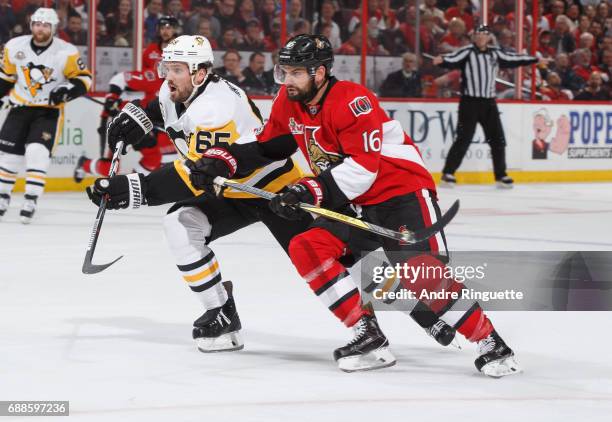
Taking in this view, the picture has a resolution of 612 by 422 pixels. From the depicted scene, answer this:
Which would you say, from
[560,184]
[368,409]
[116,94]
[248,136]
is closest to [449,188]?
[560,184]

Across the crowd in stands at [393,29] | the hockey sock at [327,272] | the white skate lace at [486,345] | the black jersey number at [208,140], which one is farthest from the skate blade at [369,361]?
the crowd in stands at [393,29]

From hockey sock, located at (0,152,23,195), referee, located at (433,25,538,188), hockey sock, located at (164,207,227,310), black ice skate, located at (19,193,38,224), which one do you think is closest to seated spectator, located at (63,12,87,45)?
hockey sock, located at (0,152,23,195)

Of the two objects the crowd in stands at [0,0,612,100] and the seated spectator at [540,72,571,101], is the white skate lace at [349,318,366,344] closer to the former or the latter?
the crowd in stands at [0,0,612,100]

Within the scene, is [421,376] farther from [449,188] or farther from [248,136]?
[449,188]

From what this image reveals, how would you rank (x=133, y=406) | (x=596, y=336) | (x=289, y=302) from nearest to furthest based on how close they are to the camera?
(x=133, y=406) → (x=596, y=336) → (x=289, y=302)

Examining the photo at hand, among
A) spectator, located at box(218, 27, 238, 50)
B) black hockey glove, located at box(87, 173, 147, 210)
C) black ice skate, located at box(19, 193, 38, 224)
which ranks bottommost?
black ice skate, located at box(19, 193, 38, 224)

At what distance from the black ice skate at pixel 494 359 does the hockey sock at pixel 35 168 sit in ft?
16.0

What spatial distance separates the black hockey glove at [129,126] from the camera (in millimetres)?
4449

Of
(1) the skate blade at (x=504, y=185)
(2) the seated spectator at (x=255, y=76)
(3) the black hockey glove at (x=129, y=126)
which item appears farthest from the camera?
(1) the skate blade at (x=504, y=185)

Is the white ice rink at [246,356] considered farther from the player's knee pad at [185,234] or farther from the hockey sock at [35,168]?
the hockey sock at [35,168]

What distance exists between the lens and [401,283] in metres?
3.98

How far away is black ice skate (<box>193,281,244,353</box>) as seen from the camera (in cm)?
419

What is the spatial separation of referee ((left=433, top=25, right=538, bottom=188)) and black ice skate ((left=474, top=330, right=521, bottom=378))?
762 cm

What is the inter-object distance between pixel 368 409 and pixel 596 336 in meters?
1.40
